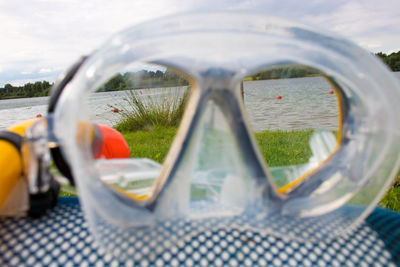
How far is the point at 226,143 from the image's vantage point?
0.90m

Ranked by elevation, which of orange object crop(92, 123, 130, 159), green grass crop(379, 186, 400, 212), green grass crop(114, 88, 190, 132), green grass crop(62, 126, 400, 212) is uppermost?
green grass crop(114, 88, 190, 132)

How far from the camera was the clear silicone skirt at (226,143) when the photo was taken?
758 millimetres

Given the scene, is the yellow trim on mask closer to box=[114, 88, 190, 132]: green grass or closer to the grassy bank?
the grassy bank

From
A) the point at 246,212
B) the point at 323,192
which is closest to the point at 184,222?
the point at 246,212

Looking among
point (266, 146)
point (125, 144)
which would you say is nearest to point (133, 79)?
point (125, 144)

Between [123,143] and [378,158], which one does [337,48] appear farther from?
[123,143]

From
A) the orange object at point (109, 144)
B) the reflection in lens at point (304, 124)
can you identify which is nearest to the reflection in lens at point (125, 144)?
the orange object at point (109, 144)

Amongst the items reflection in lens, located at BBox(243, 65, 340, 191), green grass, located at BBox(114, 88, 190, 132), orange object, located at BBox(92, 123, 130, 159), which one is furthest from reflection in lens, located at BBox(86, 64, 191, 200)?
green grass, located at BBox(114, 88, 190, 132)

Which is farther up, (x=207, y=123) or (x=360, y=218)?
(x=207, y=123)

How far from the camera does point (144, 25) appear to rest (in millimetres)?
788

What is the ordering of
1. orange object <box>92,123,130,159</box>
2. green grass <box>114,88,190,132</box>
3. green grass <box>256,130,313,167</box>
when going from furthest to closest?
green grass <box>114,88,190,132</box>
green grass <box>256,130,313,167</box>
orange object <box>92,123,130,159</box>

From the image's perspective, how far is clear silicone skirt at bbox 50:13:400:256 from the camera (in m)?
0.76

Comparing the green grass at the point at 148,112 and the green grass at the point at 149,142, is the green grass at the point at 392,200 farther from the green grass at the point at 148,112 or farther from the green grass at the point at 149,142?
the green grass at the point at 148,112

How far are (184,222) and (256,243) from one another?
22 centimetres
